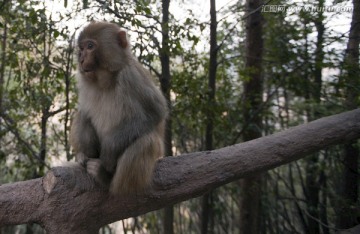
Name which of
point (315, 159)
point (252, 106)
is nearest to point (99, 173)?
point (252, 106)

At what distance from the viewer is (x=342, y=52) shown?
16.3ft

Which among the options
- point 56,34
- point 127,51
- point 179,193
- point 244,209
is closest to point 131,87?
point 127,51

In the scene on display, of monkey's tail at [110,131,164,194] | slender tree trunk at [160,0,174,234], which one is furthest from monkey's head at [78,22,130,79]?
slender tree trunk at [160,0,174,234]

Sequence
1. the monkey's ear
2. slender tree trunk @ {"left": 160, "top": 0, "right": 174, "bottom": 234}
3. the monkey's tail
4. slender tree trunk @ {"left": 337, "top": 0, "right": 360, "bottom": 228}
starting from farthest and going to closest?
slender tree trunk @ {"left": 160, "top": 0, "right": 174, "bottom": 234}
slender tree trunk @ {"left": 337, "top": 0, "right": 360, "bottom": 228}
the monkey's ear
the monkey's tail

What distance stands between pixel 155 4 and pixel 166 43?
36.2 inches

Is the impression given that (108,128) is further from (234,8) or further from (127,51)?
(234,8)

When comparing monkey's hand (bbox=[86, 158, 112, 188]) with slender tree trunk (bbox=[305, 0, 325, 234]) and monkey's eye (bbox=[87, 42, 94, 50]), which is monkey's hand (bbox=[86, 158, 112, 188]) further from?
slender tree trunk (bbox=[305, 0, 325, 234])

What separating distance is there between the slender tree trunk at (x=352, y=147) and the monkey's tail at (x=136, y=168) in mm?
2626

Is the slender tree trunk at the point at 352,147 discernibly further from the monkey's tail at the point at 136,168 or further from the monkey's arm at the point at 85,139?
the monkey's arm at the point at 85,139

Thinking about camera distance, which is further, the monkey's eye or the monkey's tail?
the monkey's eye

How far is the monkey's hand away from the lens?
287cm

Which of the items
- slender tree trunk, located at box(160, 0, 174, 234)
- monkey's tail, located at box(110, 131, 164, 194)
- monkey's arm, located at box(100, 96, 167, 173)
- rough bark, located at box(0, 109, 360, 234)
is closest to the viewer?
rough bark, located at box(0, 109, 360, 234)

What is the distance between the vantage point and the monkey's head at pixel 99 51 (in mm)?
3033

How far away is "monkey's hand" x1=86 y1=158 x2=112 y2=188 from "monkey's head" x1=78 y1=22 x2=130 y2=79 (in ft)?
2.41
